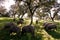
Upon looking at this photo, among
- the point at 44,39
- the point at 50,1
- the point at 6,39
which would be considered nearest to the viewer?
the point at 6,39

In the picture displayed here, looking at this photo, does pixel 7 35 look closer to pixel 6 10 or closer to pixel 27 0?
pixel 27 0

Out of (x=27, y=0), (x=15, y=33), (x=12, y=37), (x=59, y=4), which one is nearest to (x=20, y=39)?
(x=12, y=37)

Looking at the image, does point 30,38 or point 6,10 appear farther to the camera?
point 6,10

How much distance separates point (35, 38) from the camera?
2848cm

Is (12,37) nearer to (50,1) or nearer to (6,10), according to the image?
(50,1)

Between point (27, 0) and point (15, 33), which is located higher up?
point (27, 0)

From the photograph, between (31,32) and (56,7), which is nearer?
(31,32)

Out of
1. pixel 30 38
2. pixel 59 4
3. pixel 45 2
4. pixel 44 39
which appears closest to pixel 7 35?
pixel 30 38

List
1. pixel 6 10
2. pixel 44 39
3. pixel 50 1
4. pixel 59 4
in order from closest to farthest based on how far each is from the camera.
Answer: pixel 44 39 → pixel 50 1 → pixel 59 4 → pixel 6 10

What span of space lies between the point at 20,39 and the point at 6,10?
321 ft

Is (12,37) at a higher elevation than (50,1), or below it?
below

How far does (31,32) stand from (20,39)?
11.8 ft

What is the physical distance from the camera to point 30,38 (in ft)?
89.9

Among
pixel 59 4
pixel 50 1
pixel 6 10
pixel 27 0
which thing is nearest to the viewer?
pixel 27 0
